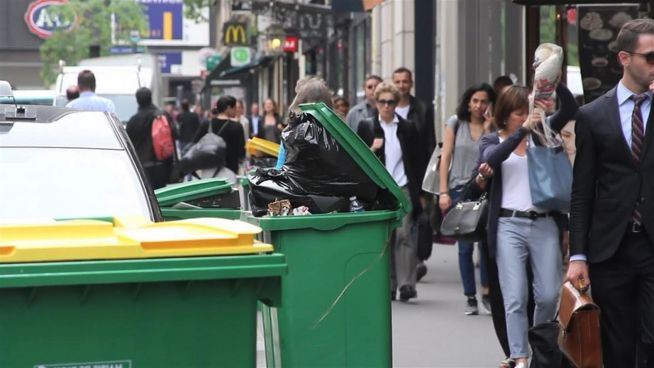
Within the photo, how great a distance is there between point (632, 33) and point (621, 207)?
2.57 feet

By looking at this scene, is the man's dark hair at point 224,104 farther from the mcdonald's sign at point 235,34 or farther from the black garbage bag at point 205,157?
the mcdonald's sign at point 235,34

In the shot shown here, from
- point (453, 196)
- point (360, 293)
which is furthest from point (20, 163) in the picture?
point (453, 196)

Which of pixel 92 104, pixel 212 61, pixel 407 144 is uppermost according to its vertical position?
pixel 212 61

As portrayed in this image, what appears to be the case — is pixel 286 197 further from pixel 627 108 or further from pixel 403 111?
pixel 403 111

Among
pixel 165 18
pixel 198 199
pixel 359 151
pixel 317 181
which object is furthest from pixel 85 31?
pixel 359 151

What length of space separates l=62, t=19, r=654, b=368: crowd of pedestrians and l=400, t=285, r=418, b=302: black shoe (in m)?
0.01

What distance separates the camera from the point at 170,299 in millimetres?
5211

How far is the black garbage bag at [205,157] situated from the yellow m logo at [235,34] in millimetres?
29433

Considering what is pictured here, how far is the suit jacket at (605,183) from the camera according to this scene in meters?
6.35

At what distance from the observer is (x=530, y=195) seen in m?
8.30

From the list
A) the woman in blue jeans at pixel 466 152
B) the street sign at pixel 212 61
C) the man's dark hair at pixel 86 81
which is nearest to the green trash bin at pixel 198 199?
the woman in blue jeans at pixel 466 152

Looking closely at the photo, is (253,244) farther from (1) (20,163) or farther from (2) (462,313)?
(2) (462,313)

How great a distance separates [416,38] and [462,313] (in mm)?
10183

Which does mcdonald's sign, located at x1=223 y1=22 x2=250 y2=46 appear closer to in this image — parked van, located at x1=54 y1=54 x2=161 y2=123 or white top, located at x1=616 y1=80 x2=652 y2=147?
parked van, located at x1=54 y1=54 x2=161 y2=123
